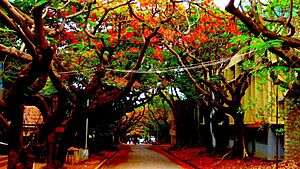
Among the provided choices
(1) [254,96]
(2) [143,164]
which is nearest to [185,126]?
(2) [143,164]

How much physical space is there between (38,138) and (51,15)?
5.60 meters

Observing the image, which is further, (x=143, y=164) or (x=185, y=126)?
(x=185, y=126)

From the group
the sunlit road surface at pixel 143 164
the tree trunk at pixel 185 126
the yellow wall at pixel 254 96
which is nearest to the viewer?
the yellow wall at pixel 254 96

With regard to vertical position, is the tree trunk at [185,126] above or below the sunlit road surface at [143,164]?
above

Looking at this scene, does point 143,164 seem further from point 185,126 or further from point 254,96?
point 185,126

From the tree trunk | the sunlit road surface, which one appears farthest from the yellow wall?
the tree trunk

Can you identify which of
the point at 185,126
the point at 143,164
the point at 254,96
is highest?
the point at 254,96

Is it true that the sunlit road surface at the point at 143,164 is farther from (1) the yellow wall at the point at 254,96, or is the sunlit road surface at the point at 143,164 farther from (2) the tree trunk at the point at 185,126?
(2) the tree trunk at the point at 185,126

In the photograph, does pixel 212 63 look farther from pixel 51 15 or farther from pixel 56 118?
pixel 56 118

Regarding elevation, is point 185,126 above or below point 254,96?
below

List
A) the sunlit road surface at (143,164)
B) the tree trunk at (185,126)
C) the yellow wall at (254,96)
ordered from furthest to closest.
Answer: the tree trunk at (185,126)
the sunlit road surface at (143,164)
the yellow wall at (254,96)

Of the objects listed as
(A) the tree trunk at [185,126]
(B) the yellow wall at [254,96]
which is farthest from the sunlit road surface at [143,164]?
(A) the tree trunk at [185,126]

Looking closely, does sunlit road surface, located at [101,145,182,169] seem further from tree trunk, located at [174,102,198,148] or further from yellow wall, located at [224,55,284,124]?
tree trunk, located at [174,102,198,148]

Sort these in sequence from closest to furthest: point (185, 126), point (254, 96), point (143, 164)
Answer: point (254, 96)
point (143, 164)
point (185, 126)
